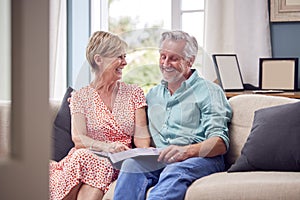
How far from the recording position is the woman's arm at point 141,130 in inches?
103

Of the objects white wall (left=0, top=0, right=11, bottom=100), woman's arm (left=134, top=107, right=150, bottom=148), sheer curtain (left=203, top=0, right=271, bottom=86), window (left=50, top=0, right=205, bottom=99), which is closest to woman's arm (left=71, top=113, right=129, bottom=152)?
woman's arm (left=134, top=107, right=150, bottom=148)

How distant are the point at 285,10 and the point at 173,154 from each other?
1.54m

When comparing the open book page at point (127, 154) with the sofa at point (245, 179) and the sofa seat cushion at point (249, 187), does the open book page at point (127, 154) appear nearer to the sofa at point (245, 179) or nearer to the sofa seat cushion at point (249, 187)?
the sofa at point (245, 179)

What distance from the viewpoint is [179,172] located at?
7.77 feet

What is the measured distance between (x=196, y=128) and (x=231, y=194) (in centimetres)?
44

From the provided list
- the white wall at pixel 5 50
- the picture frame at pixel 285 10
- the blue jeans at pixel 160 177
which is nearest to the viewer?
the white wall at pixel 5 50

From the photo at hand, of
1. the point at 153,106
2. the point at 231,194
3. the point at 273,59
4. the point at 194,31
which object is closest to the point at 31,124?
the point at 231,194

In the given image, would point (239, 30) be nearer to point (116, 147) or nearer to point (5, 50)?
point (116, 147)

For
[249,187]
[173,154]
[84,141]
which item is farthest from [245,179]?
[84,141]

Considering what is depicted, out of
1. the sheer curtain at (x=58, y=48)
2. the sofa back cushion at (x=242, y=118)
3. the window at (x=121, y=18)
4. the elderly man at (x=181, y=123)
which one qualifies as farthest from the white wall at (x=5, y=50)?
the sheer curtain at (x=58, y=48)

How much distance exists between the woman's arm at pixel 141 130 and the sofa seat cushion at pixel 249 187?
15.4 inches

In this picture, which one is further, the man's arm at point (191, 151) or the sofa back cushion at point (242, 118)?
the sofa back cushion at point (242, 118)

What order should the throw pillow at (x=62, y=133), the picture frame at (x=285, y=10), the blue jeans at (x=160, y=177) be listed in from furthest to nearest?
1. the picture frame at (x=285, y=10)
2. the throw pillow at (x=62, y=133)
3. the blue jeans at (x=160, y=177)

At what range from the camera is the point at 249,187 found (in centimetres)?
218
